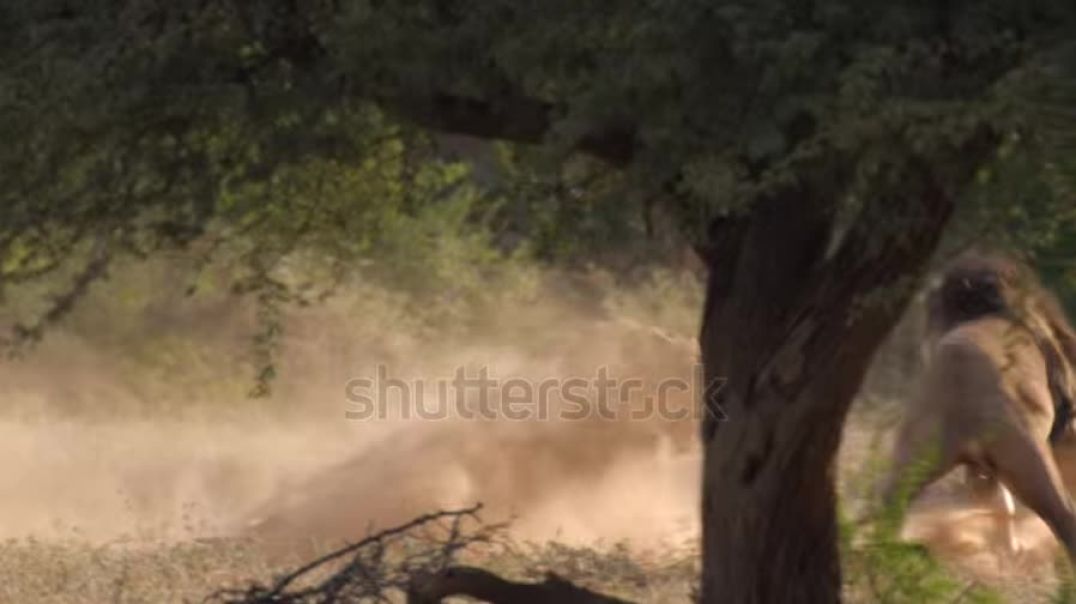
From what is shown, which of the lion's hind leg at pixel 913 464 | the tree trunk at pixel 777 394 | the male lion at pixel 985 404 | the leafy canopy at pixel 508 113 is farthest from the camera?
the male lion at pixel 985 404

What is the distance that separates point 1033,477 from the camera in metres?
10.8

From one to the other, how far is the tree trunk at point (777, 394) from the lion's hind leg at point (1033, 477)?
271 centimetres

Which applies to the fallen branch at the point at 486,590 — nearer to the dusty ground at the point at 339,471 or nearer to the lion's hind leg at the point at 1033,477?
the dusty ground at the point at 339,471

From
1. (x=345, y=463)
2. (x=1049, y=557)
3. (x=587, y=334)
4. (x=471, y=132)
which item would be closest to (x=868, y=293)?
(x=471, y=132)

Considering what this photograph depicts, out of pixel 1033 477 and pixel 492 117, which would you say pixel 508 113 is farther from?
pixel 1033 477

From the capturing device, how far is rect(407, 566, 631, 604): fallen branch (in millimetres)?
8250

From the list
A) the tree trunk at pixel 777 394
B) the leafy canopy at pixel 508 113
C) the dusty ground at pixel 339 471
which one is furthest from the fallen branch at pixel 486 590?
the leafy canopy at pixel 508 113

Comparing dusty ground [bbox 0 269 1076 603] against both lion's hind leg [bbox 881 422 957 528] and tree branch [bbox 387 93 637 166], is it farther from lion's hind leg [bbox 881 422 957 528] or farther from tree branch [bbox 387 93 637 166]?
tree branch [bbox 387 93 637 166]

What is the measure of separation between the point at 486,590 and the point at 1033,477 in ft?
10.9

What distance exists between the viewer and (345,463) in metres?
15.0

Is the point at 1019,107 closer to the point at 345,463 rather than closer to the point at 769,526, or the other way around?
the point at 769,526

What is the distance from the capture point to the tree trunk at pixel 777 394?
7.76 m

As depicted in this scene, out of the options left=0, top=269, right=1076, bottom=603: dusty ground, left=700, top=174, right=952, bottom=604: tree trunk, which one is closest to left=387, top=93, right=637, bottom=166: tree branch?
left=700, top=174, right=952, bottom=604: tree trunk

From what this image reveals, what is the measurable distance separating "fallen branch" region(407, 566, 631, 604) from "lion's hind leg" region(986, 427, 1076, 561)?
297 centimetres
